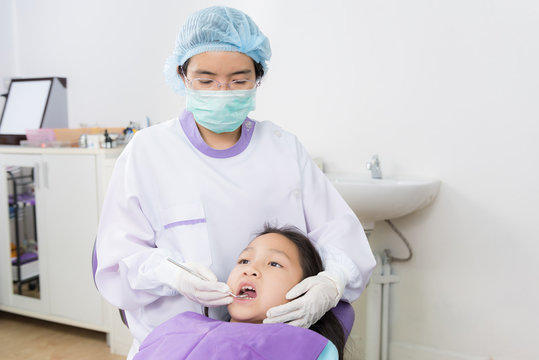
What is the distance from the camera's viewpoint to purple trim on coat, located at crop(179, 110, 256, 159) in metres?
1.24

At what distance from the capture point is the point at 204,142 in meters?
1.24

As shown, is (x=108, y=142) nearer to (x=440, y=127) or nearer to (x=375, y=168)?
(x=375, y=168)

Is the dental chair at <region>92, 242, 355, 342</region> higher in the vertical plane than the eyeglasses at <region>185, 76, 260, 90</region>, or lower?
lower

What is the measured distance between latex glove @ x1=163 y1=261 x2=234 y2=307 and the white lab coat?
37mm

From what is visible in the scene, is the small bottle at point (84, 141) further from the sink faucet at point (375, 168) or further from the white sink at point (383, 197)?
the sink faucet at point (375, 168)

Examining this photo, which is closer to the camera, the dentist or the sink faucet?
the dentist

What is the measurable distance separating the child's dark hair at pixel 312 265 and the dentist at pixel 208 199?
0.11 feet

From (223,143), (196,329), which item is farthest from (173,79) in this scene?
(196,329)

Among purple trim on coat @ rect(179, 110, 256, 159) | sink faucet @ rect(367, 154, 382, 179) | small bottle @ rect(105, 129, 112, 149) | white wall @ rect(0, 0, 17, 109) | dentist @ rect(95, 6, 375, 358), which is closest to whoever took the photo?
dentist @ rect(95, 6, 375, 358)

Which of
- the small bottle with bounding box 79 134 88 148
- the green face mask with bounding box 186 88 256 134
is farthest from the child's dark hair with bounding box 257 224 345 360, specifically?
the small bottle with bounding box 79 134 88 148

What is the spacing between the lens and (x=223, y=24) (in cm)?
116

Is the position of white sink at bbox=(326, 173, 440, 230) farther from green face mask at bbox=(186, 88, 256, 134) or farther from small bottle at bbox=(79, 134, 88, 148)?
small bottle at bbox=(79, 134, 88, 148)

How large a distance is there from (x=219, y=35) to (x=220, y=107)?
0.17 m

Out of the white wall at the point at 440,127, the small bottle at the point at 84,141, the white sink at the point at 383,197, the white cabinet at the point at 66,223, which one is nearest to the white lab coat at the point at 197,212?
the white sink at the point at 383,197
